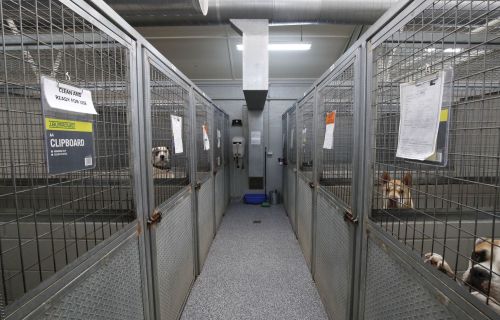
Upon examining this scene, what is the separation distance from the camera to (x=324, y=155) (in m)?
2.03

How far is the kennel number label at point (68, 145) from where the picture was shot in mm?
711

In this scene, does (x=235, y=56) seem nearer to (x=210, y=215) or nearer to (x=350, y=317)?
(x=210, y=215)

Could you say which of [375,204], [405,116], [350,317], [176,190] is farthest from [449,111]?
[176,190]

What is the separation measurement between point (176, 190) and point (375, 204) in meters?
1.29

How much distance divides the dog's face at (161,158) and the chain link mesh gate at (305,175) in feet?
4.09

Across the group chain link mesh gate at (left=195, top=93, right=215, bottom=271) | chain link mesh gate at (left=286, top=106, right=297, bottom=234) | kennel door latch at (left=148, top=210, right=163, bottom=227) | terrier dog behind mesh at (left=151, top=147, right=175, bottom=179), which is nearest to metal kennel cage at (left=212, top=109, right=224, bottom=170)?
chain link mesh gate at (left=195, top=93, right=215, bottom=271)

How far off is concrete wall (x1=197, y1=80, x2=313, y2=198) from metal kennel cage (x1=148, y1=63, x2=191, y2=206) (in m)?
3.36

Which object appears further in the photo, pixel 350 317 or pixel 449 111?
pixel 350 317

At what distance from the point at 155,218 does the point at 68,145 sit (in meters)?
0.68

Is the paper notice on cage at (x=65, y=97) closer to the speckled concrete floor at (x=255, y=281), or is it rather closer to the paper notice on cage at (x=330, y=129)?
the paper notice on cage at (x=330, y=129)

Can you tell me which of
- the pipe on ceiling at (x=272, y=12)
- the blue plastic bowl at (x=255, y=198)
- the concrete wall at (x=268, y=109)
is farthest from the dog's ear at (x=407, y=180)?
the concrete wall at (x=268, y=109)

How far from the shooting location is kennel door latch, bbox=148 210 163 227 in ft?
4.33

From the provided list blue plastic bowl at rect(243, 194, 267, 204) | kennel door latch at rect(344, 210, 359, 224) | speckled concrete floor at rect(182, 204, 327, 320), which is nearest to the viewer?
kennel door latch at rect(344, 210, 359, 224)

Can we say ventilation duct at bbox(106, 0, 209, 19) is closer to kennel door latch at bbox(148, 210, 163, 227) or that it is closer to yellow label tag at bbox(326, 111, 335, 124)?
yellow label tag at bbox(326, 111, 335, 124)
